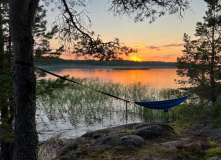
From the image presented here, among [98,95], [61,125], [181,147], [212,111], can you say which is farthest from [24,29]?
[98,95]

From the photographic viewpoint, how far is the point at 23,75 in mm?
3197

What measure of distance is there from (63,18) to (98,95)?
319 inches

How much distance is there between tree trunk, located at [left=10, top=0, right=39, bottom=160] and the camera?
319cm

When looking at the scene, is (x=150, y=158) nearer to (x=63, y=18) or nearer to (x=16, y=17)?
(x=16, y=17)

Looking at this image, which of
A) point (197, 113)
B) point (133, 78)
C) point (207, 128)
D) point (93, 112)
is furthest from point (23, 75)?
point (133, 78)

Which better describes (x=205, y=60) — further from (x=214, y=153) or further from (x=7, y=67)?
(x=7, y=67)

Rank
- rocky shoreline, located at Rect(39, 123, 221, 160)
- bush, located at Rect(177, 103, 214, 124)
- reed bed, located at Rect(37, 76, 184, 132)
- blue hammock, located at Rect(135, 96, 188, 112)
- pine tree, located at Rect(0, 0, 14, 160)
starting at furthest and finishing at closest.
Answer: reed bed, located at Rect(37, 76, 184, 132) → blue hammock, located at Rect(135, 96, 188, 112) → bush, located at Rect(177, 103, 214, 124) → pine tree, located at Rect(0, 0, 14, 160) → rocky shoreline, located at Rect(39, 123, 221, 160)

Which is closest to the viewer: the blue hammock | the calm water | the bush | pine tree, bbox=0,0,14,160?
pine tree, bbox=0,0,14,160

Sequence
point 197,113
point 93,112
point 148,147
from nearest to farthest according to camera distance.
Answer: point 148,147 → point 197,113 → point 93,112

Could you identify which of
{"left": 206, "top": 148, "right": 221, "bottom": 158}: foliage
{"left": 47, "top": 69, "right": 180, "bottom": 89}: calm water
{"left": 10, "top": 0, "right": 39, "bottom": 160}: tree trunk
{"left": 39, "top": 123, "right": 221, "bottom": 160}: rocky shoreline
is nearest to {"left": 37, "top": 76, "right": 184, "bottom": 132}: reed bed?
{"left": 39, "top": 123, "right": 221, "bottom": 160}: rocky shoreline

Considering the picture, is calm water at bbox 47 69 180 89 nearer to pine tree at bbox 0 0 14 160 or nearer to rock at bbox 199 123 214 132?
rock at bbox 199 123 214 132

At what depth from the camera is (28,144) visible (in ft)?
10.9

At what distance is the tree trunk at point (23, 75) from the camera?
3.19 meters

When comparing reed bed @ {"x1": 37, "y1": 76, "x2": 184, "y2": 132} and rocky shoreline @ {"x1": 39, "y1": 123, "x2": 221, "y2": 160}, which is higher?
rocky shoreline @ {"x1": 39, "y1": 123, "x2": 221, "y2": 160}
